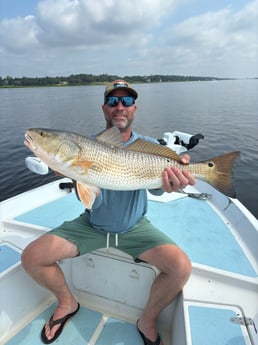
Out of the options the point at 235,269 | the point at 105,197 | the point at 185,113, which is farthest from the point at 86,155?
the point at 185,113

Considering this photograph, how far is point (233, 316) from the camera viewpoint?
7.93ft

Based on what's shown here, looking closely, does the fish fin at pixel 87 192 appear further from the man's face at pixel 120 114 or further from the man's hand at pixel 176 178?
the man's face at pixel 120 114

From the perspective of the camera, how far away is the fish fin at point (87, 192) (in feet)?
7.89

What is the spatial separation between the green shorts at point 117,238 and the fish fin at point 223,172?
2.43 ft

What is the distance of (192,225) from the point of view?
13.3 ft

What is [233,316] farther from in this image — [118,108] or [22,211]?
[22,211]

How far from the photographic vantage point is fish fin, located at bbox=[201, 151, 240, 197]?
8.11ft

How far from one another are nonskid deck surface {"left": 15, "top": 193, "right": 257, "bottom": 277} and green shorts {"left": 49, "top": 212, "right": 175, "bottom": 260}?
0.76m

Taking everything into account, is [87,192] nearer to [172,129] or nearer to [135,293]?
[135,293]

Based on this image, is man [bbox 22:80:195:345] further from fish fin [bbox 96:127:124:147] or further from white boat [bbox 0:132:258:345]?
fish fin [bbox 96:127:124:147]

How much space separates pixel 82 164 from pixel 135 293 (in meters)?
1.57

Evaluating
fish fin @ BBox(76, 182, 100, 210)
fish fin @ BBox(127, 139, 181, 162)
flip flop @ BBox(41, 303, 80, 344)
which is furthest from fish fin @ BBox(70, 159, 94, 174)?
flip flop @ BBox(41, 303, 80, 344)

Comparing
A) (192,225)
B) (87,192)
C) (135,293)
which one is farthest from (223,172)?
(192,225)

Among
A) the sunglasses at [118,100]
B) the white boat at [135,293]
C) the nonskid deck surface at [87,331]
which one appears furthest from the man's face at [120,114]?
the nonskid deck surface at [87,331]
